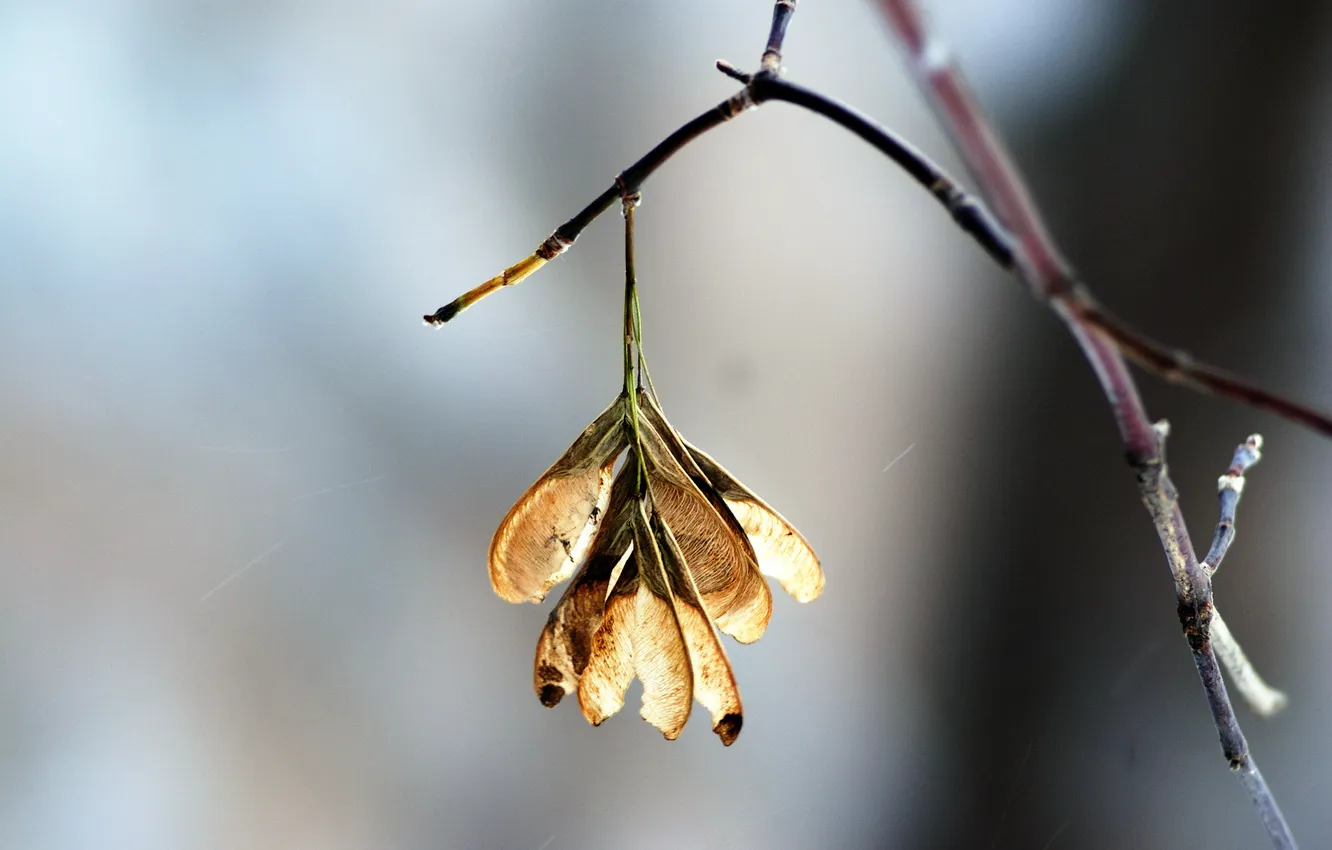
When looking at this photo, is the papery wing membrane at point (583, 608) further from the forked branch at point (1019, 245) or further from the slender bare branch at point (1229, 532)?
the slender bare branch at point (1229, 532)

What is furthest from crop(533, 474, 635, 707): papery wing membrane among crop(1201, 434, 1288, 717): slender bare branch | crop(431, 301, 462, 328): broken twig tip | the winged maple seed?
crop(1201, 434, 1288, 717): slender bare branch

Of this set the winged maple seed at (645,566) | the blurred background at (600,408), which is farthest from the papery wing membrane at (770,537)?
the blurred background at (600,408)

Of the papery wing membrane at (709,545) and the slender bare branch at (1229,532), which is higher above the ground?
the papery wing membrane at (709,545)

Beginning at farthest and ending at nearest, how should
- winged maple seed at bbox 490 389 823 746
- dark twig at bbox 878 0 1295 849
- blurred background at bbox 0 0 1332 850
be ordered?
blurred background at bbox 0 0 1332 850
winged maple seed at bbox 490 389 823 746
dark twig at bbox 878 0 1295 849

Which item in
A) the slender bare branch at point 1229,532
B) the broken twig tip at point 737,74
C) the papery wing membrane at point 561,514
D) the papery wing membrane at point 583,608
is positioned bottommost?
the slender bare branch at point 1229,532

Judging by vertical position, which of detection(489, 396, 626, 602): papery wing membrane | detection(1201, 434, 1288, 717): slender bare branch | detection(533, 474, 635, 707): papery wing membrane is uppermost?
detection(489, 396, 626, 602): papery wing membrane

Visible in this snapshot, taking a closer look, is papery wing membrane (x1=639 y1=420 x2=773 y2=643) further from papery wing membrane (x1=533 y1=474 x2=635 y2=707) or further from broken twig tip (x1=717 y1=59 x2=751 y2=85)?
broken twig tip (x1=717 y1=59 x2=751 y2=85)
